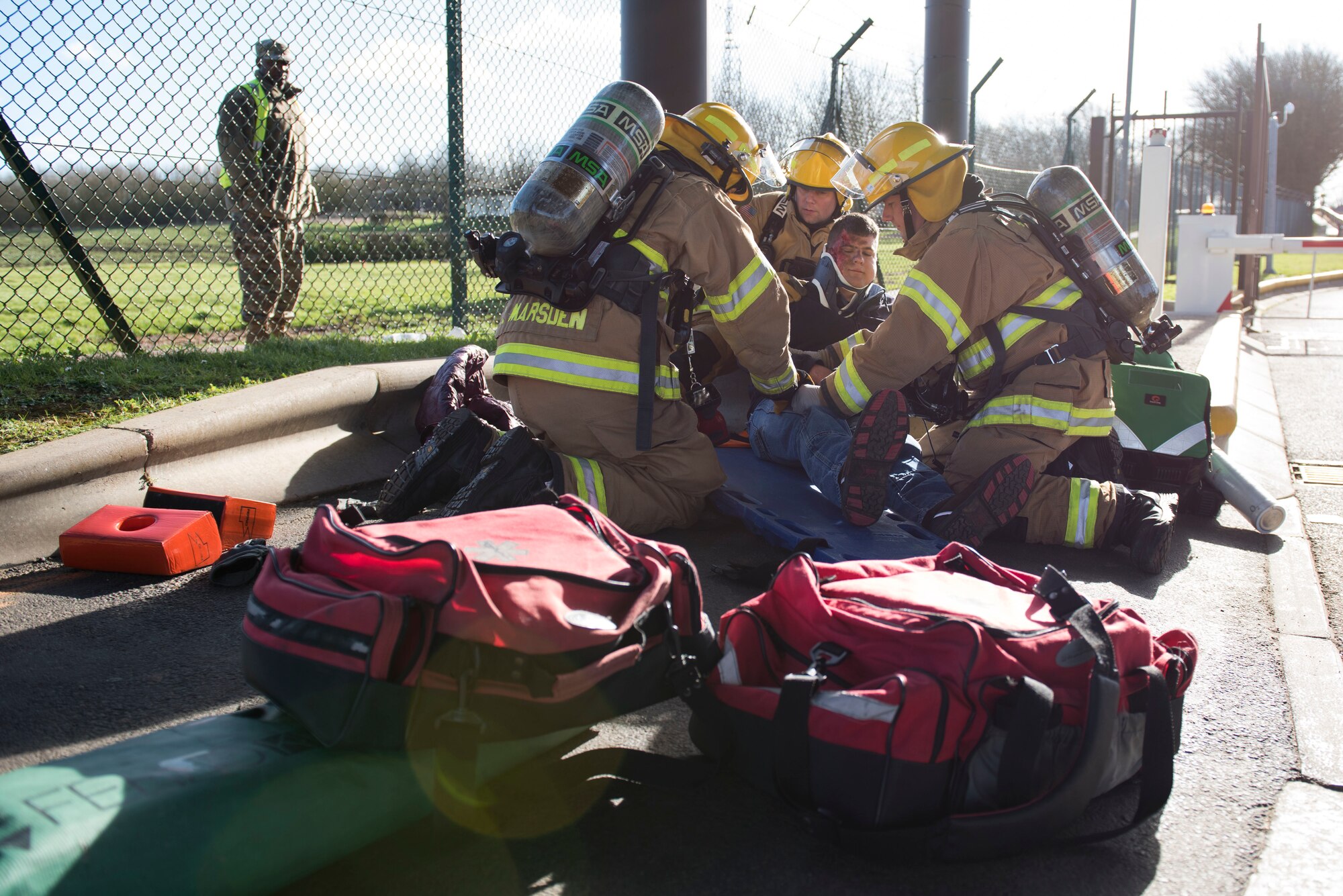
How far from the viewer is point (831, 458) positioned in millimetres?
3918

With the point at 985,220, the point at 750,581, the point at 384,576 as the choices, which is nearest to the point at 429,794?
the point at 384,576

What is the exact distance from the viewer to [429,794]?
1.70 meters

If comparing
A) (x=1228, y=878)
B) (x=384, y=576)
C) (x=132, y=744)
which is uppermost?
(x=384, y=576)

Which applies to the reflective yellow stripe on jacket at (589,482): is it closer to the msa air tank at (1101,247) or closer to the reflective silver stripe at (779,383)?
the reflective silver stripe at (779,383)

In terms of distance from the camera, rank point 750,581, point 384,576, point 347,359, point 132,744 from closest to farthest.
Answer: point 132,744, point 384,576, point 750,581, point 347,359

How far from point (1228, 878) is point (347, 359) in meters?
4.12

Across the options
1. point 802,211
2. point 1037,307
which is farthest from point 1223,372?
point 1037,307

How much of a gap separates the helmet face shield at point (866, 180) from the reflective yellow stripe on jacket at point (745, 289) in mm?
735

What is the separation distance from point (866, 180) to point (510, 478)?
1972 millimetres

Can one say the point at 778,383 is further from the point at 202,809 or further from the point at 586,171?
the point at 202,809

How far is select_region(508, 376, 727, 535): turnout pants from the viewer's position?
11.3 ft

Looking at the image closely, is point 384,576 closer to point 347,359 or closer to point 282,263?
point 347,359

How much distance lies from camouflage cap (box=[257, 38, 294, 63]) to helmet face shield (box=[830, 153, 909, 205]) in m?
3.13

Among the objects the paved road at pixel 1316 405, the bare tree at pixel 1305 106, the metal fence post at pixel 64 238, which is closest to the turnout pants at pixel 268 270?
the metal fence post at pixel 64 238
